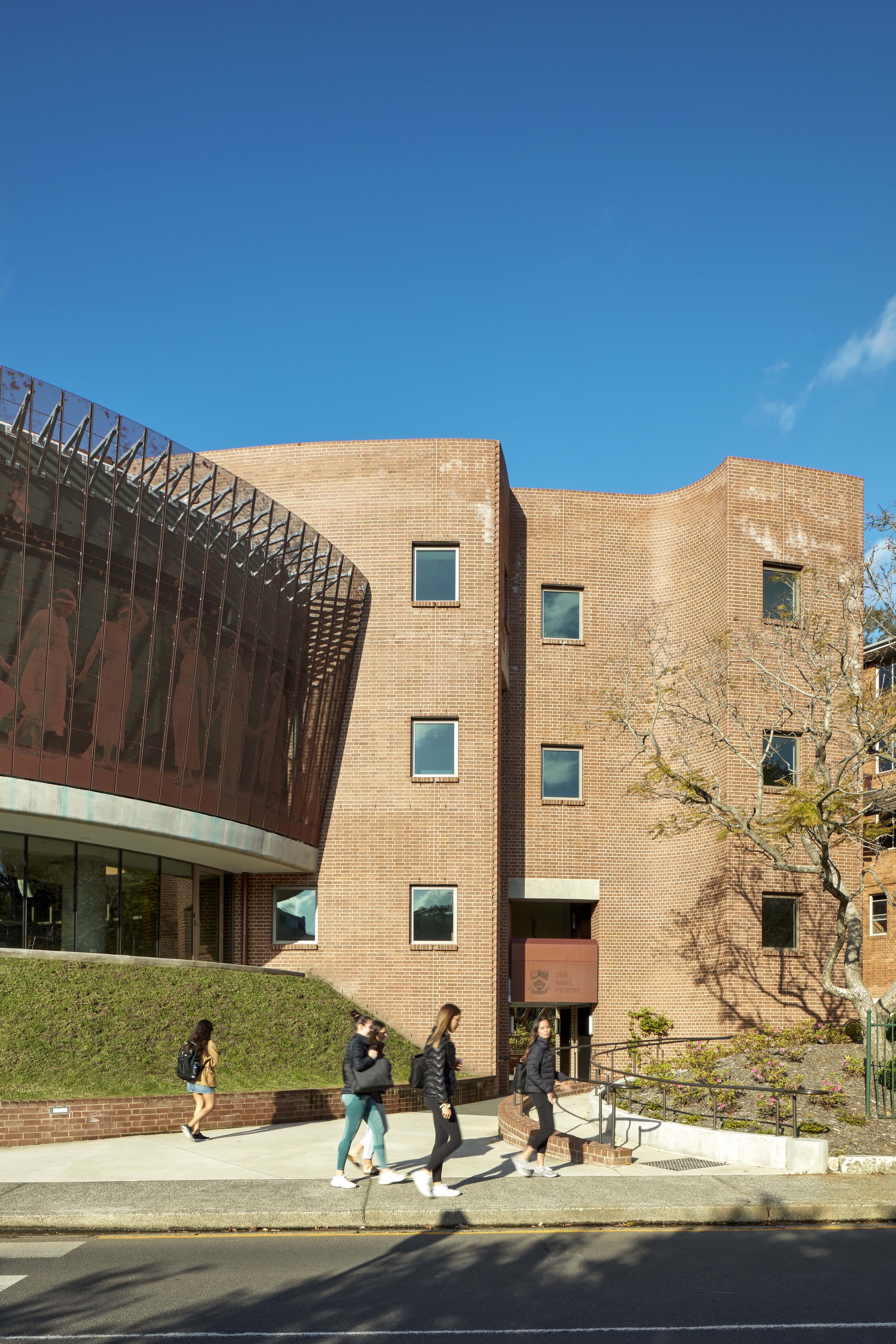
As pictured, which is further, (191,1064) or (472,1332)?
(191,1064)

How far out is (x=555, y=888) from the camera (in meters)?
32.4

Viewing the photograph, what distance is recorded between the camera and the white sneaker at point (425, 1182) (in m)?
12.2

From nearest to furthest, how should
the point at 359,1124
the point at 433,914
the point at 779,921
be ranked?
the point at 359,1124 < the point at 433,914 < the point at 779,921

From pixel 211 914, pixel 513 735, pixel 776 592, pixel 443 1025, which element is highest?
pixel 776 592

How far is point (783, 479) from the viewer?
32438 mm

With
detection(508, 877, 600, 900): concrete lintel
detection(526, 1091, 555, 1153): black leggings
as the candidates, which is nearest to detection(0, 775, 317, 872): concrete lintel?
detection(508, 877, 600, 900): concrete lintel

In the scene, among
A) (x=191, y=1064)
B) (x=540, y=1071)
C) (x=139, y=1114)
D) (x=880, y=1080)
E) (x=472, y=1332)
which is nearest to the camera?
(x=472, y=1332)

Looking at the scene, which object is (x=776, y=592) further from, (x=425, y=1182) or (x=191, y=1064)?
(x=425, y=1182)

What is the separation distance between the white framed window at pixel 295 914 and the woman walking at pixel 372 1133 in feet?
54.5

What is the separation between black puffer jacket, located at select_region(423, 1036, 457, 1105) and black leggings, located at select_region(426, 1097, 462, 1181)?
9 centimetres

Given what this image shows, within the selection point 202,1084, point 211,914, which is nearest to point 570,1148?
point 202,1084

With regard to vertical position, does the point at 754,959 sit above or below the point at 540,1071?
below

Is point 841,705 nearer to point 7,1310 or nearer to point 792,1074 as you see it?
point 792,1074

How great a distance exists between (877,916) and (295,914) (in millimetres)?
17655
